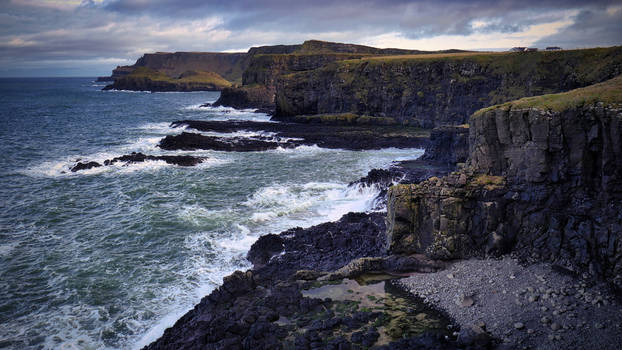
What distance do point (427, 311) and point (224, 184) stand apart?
24.8 meters

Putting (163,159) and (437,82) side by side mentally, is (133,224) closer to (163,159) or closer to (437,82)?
(163,159)

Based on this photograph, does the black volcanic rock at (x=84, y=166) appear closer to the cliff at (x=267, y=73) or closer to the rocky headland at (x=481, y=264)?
the rocky headland at (x=481, y=264)

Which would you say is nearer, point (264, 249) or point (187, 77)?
point (264, 249)

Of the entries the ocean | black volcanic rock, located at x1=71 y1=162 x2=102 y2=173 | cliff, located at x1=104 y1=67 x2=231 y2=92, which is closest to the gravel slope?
the ocean

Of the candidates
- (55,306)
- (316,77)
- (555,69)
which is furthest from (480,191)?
(316,77)

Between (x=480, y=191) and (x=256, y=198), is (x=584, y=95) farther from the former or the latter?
(x=256, y=198)

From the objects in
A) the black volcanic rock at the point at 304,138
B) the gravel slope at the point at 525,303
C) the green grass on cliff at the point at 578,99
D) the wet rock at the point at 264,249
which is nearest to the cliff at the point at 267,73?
the black volcanic rock at the point at 304,138

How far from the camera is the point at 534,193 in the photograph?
18.6 metres

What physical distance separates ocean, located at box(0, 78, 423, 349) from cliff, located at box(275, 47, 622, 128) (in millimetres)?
21932

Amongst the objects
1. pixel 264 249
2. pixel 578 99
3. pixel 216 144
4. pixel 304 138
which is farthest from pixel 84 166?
pixel 578 99

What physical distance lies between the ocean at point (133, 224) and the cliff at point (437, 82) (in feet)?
72.0

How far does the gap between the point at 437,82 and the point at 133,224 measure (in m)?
59.1

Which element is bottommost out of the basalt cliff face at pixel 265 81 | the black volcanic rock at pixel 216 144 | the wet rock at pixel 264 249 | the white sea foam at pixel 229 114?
the wet rock at pixel 264 249

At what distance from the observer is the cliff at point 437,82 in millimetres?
56219
